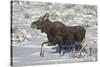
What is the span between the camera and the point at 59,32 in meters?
2.55

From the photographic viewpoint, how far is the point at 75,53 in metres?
2.62

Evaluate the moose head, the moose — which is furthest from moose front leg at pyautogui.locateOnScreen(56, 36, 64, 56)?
the moose head

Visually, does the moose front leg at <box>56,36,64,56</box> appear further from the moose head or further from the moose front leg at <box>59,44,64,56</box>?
the moose head

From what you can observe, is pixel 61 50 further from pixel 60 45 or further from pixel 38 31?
pixel 38 31

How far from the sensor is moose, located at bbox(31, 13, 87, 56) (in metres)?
2.48

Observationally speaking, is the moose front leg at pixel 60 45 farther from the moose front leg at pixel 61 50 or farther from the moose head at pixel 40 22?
the moose head at pixel 40 22

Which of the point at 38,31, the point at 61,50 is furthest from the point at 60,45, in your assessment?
the point at 38,31

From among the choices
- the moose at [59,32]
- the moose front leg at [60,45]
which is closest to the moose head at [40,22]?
the moose at [59,32]

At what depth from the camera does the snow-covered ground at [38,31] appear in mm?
2359

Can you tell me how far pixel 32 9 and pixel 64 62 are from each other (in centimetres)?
75

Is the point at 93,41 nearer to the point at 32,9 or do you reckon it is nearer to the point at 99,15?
the point at 99,15

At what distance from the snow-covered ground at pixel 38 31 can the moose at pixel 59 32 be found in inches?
1.8

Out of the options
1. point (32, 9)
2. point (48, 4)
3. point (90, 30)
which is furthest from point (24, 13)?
point (90, 30)

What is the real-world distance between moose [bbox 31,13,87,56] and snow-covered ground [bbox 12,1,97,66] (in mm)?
47
